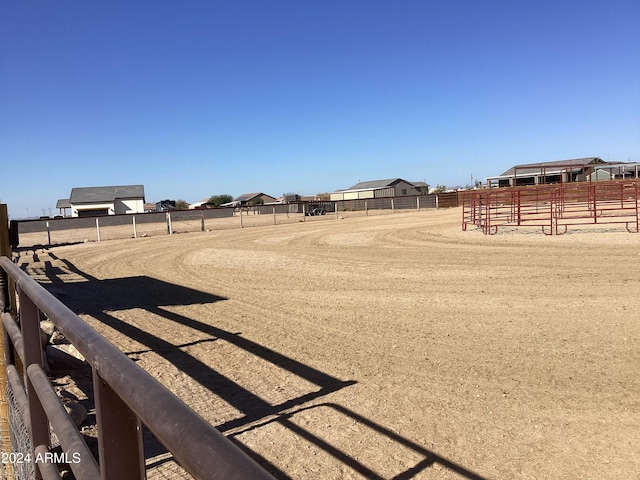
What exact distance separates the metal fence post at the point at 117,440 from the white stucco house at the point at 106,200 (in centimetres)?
7288

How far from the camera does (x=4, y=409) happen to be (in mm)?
3939

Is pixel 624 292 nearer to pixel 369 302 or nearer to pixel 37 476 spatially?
pixel 369 302

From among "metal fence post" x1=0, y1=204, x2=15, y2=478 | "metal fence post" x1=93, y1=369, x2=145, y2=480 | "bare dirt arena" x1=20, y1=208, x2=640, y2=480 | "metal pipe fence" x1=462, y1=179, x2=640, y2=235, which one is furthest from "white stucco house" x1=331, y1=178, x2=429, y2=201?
"metal fence post" x1=93, y1=369, x2=145, y2=480

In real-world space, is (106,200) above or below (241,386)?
above

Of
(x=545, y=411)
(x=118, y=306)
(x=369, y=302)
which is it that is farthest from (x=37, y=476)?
(x=118, y=306)

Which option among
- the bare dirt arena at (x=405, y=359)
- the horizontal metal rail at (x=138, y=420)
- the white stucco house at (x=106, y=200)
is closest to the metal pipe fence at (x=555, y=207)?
the bare dirt arena at (x=405, y=359)

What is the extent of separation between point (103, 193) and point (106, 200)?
3842 millimetres

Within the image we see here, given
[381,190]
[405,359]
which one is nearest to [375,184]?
[381,190]

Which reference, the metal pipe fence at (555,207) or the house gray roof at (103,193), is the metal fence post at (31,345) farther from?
the house gray roof at (103,193)

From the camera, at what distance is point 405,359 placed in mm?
6133

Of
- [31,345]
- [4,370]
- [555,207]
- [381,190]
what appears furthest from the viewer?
[381,190]

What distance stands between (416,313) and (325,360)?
272 centimetres

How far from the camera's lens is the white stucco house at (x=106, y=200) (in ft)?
233

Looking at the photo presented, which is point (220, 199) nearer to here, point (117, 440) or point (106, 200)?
point (106, 200)
